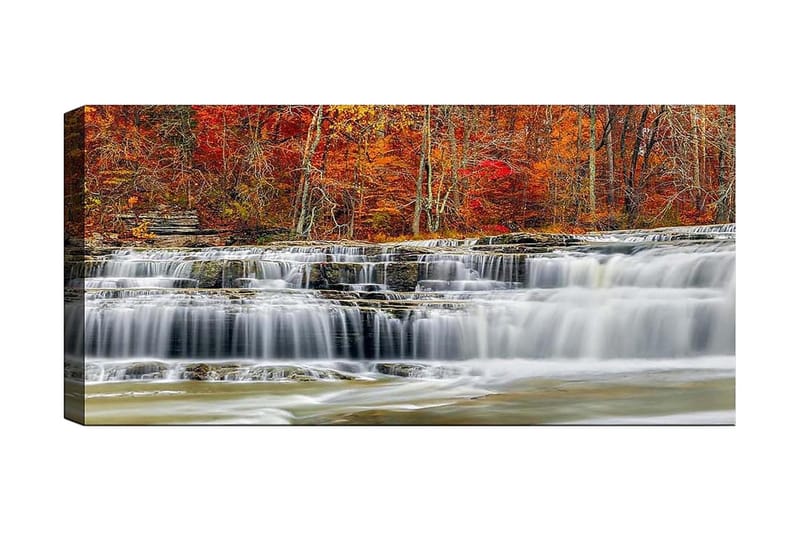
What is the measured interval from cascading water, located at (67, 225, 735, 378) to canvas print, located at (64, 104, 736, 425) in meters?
0.02

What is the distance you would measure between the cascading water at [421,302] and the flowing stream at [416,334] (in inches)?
0.5

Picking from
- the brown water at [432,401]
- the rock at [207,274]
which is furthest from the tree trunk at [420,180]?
the rock at [207,274]

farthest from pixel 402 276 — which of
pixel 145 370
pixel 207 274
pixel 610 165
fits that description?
pixel 145 370

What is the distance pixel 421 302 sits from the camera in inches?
339

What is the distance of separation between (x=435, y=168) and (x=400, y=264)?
1.01 meters

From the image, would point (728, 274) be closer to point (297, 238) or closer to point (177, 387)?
point (297, 238)

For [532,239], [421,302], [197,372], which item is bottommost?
[197,372]

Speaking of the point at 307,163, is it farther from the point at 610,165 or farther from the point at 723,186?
the point at 723,186

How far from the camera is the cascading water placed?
852 cm

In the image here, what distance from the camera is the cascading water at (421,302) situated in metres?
8.52

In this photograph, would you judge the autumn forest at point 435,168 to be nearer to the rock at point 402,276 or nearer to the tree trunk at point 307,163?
the tree trunk at point 307,163

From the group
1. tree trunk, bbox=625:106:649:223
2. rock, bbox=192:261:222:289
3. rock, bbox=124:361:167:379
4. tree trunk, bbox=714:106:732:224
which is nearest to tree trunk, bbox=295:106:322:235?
rock, bbox=192:261:222:289

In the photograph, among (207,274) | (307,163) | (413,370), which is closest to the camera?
(413,370)

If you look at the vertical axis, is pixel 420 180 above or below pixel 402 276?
above
